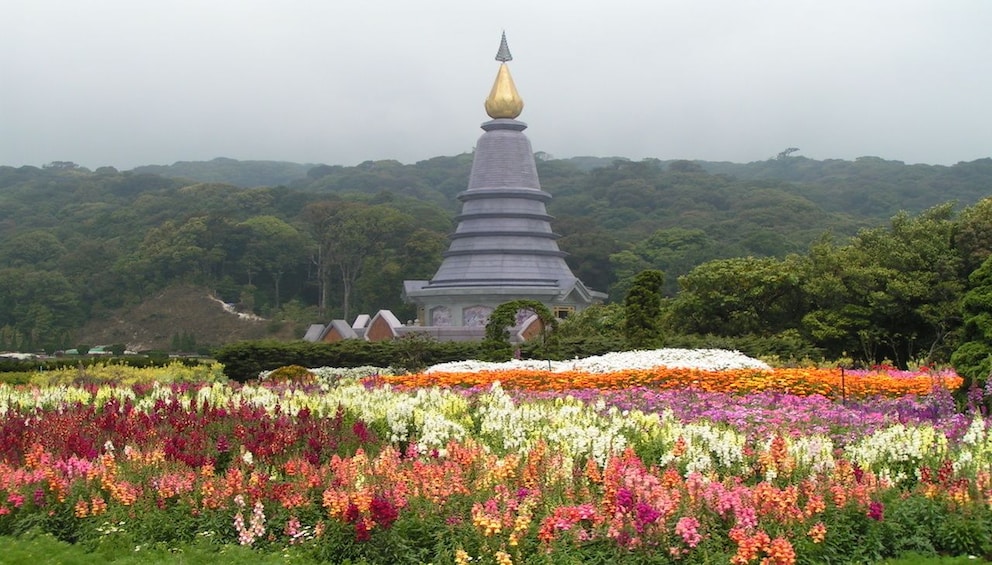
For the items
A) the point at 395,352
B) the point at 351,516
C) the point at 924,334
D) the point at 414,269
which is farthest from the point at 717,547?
the point at 414,269

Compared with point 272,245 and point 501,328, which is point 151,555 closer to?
point 501,328

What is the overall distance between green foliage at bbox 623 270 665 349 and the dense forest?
19.4 ft

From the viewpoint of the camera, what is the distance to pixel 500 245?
209ft

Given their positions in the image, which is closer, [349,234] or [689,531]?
[689,531]

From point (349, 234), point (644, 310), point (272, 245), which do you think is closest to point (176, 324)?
point (272, 245)

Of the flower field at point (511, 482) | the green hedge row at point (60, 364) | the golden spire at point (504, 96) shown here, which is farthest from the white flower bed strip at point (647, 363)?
the golden spire at point (504, 96)

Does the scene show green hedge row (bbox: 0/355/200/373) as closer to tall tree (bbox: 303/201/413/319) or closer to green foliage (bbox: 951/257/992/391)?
green foliage (bbox: 951/257/992/391)

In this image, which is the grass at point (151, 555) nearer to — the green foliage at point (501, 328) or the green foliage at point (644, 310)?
the green foliage at point (501, 328)

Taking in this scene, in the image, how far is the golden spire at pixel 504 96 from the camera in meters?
66.9

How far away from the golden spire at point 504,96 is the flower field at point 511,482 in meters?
52.7

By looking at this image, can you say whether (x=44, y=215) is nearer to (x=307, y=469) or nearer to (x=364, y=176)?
(x=364, y=176)

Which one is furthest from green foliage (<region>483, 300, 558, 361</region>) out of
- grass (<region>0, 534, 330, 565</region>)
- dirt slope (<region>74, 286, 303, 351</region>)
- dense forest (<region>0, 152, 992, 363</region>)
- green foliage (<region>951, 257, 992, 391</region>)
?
dirt slope (<region>74, 286, 303, 351</region>)

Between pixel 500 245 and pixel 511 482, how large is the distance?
53.3 metres

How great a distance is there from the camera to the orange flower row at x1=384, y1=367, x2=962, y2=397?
1942 centimetres
